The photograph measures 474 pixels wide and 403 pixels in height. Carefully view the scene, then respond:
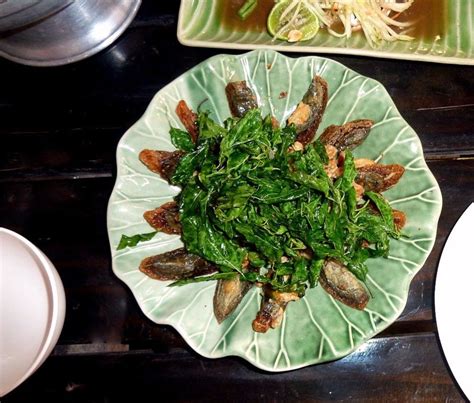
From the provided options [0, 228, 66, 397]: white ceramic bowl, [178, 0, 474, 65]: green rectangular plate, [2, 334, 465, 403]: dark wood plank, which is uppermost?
[178, 0, 474, 65]: green rectangular plate

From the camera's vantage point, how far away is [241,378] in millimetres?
2012

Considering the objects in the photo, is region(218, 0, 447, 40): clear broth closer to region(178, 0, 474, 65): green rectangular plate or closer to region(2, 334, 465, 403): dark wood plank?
region(178, 0, 474, 65): green rectangular plate

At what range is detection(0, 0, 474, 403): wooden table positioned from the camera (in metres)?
1.99

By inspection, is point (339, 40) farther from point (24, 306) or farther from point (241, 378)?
point (24, 306)

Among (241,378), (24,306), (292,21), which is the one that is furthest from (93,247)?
(292,21)

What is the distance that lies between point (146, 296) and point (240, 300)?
321mm

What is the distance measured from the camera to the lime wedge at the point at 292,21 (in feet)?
7.56

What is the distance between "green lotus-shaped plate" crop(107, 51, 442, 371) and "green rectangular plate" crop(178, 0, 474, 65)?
190 millimetres

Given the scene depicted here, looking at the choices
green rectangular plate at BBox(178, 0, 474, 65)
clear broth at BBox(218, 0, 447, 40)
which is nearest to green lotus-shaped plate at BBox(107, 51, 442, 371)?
green rectangular plate at BBox(178, 0, 474, 65)

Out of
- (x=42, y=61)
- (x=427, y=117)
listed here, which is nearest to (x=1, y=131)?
(x=42, y=61)

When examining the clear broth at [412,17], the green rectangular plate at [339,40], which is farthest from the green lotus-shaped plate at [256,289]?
the clear broth at [412,17]

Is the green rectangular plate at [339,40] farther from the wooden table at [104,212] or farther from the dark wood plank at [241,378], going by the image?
the dark wood plank at [241,378]

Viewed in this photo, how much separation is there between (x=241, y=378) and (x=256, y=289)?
13.0 inches

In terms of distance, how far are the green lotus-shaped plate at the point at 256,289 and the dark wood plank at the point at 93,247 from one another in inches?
7.8
